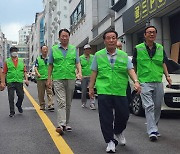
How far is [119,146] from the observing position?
530 centimetres

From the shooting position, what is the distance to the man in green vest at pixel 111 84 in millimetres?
5035

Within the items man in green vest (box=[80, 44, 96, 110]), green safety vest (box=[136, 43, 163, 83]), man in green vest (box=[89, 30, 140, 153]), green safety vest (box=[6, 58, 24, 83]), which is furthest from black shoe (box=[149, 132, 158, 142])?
man in green vest (box=[80, 44, 96, 110])

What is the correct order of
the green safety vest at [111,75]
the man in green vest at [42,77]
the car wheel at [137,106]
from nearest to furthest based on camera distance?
1. the green safety vest at [111,75]
2. the car wheel at [137,106]
3. the man in green vest at [42,77]

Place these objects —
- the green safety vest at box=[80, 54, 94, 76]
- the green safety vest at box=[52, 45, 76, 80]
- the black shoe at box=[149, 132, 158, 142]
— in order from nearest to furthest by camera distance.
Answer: the black shoe at box=[149, 132, 158, 142] → the green safety vest at box=[52, 45, 76, 80] → the green safety vest at box=[80, 54, 94, 76]

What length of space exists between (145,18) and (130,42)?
13.1ft

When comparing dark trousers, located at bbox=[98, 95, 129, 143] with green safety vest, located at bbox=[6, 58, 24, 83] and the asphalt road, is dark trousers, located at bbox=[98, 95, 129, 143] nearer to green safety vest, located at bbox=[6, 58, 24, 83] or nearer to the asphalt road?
the asphalt road

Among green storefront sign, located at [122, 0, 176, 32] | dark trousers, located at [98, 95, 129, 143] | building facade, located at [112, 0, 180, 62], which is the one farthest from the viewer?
building facade, located at [112, 0, 180, 62]

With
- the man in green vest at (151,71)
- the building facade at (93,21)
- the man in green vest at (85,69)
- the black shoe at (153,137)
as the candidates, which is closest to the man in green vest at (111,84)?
the black shoe at (153,137)

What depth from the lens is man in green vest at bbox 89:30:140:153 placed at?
5.04m

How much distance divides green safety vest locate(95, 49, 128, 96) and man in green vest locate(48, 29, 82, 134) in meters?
1.49

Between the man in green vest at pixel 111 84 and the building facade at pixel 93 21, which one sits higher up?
the building facade at pixel 93 21

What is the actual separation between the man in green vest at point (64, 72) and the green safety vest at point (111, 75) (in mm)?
1487

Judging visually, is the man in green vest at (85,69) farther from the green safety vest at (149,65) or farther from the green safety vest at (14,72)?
the green safety vest at (149,65)

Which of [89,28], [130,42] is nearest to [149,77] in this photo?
[130,42]
